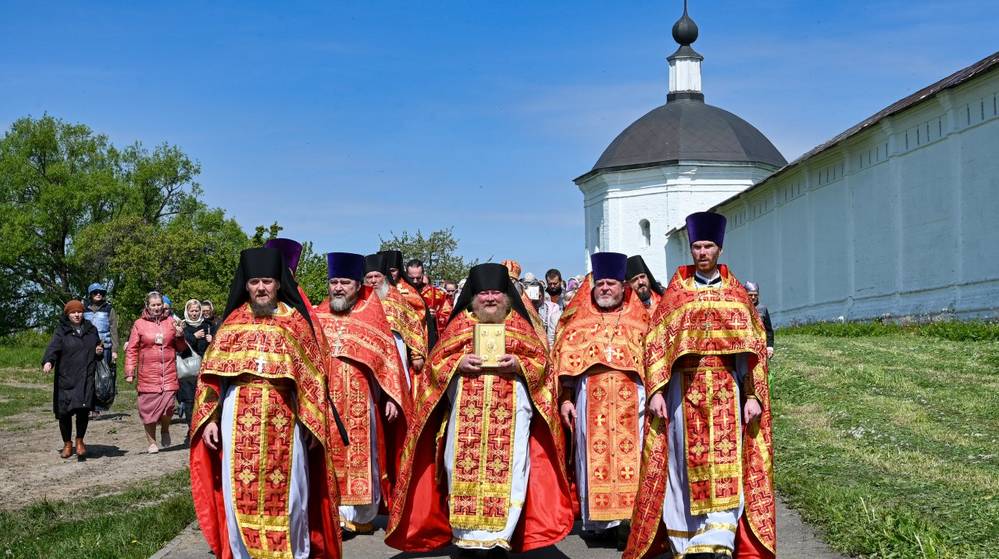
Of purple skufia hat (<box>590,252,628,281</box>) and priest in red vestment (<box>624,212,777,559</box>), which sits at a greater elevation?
purple skufia hat (<box>590,252,628,281</box>)

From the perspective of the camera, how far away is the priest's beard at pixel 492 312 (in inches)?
323

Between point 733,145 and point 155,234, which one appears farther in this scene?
point 155,234

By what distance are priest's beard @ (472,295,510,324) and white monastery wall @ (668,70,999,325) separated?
620 inches

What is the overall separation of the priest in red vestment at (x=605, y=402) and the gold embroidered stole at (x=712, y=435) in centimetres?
151

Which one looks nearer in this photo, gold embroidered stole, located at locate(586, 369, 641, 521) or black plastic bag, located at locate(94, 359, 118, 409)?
gold embroidered stole, located at locate(586, 369, 641, 521)

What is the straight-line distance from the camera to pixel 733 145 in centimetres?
5312

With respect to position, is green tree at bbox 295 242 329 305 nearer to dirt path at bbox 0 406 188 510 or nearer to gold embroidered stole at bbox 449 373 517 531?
dirt path at bbox 0 406 188 510

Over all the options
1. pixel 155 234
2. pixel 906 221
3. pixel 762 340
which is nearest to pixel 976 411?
pixel 762 340

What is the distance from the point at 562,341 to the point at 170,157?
65824 mm

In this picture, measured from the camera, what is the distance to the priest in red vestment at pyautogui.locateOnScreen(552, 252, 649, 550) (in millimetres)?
8883

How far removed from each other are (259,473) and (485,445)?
1.59 m

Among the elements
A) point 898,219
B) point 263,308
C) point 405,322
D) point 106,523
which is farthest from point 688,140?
point 263,308

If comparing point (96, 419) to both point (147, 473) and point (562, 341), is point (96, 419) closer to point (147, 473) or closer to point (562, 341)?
point (147, 473)

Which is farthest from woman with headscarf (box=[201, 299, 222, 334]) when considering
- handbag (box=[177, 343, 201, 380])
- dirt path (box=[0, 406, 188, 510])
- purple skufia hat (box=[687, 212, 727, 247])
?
purple skufia hat (box=[687, 212, 727, 247])
